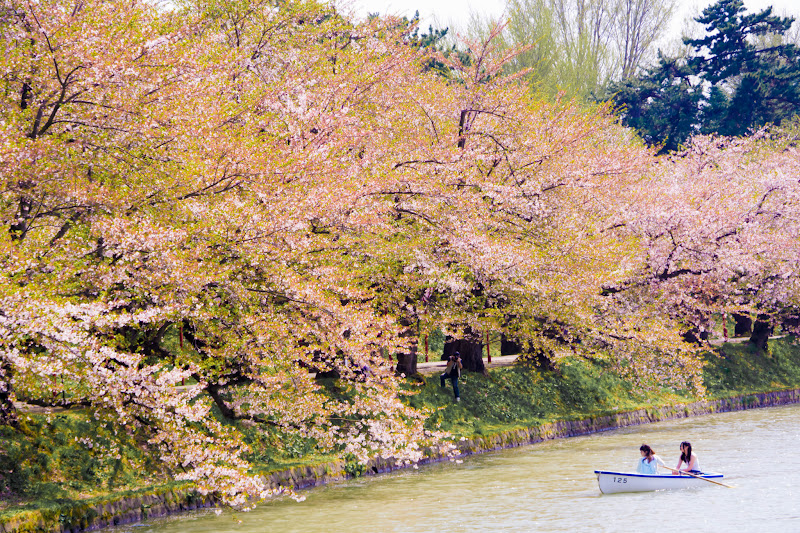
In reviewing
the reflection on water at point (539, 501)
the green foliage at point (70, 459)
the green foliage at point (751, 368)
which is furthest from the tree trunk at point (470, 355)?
the green foliage at point (70, 459)

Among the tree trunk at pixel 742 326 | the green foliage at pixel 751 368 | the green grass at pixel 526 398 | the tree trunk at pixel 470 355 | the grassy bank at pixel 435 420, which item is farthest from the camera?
the tree trunk at pixel 742 326

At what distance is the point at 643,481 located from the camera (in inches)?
770

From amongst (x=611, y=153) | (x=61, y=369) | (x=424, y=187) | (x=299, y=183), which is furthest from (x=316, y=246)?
(x=611, y=153)

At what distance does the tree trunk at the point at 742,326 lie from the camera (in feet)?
165

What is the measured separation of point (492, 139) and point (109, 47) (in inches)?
594

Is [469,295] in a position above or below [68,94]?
below

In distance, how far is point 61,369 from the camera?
14.2 metres

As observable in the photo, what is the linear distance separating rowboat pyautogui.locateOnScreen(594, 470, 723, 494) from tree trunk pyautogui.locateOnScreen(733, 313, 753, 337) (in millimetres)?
32719

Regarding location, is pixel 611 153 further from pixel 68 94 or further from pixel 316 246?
pixel 68 94

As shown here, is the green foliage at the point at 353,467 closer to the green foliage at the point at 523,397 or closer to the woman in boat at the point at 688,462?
the green foliage at the point at 523,397

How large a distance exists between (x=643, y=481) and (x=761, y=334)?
94.9 feet

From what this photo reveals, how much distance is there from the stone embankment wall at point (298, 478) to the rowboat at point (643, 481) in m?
6.70

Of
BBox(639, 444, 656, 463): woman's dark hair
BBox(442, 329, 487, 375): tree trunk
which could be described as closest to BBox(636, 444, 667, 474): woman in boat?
BBox(639, 444, 656, 463): woman's dark hair

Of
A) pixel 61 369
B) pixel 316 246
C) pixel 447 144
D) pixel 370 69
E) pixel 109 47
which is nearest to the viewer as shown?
pixel 61 369
